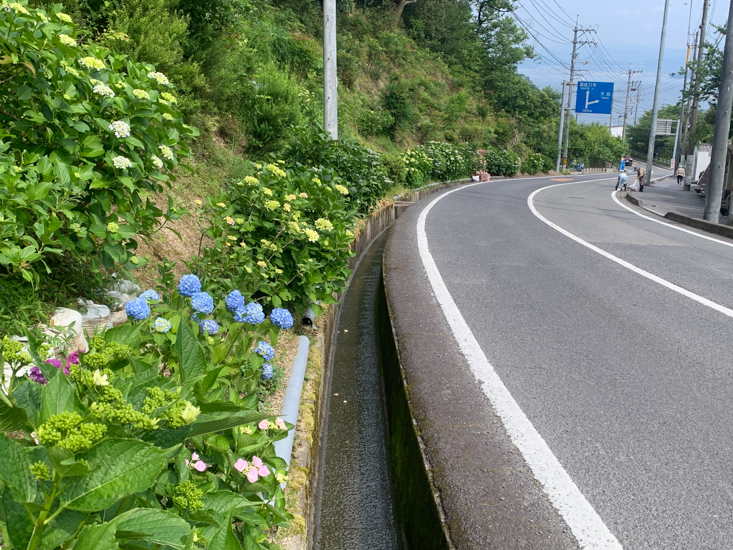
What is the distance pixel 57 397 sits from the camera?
1.35 m

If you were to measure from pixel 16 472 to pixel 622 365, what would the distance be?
13.4ft

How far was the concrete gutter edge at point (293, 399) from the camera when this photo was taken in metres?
2.92

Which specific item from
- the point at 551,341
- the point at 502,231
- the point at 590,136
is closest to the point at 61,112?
the point at 551,341

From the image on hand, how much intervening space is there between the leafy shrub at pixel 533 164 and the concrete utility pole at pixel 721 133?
29.6m

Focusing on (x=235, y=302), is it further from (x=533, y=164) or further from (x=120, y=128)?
(x=533, y=164)

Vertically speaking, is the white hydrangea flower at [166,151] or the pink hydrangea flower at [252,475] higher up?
the white hydrangea flower at [166,151]

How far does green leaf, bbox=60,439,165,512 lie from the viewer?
45.1 inches

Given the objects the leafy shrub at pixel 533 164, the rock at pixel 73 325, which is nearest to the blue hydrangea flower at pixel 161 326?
the rock at pixel 73 325

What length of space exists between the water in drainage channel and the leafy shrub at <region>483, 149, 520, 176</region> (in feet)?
108

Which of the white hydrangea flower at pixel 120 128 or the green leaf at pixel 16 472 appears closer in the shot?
the green leaf at pixel 16 472

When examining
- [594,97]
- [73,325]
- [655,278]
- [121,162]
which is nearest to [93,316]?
[73,325]

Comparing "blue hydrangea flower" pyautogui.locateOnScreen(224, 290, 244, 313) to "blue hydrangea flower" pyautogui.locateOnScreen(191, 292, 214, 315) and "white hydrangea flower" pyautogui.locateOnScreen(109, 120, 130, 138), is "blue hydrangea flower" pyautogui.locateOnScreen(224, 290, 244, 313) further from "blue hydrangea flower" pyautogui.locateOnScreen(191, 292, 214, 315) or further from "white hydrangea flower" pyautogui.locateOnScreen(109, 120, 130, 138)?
"white hydrangea flower" pyautogui.locateOnScreen(109, 120, 130, 138)

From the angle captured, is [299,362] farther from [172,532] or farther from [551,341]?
[172,532]

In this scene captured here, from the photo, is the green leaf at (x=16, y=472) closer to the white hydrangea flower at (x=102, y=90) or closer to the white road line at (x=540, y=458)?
the white road line at (x=540, y=458)
